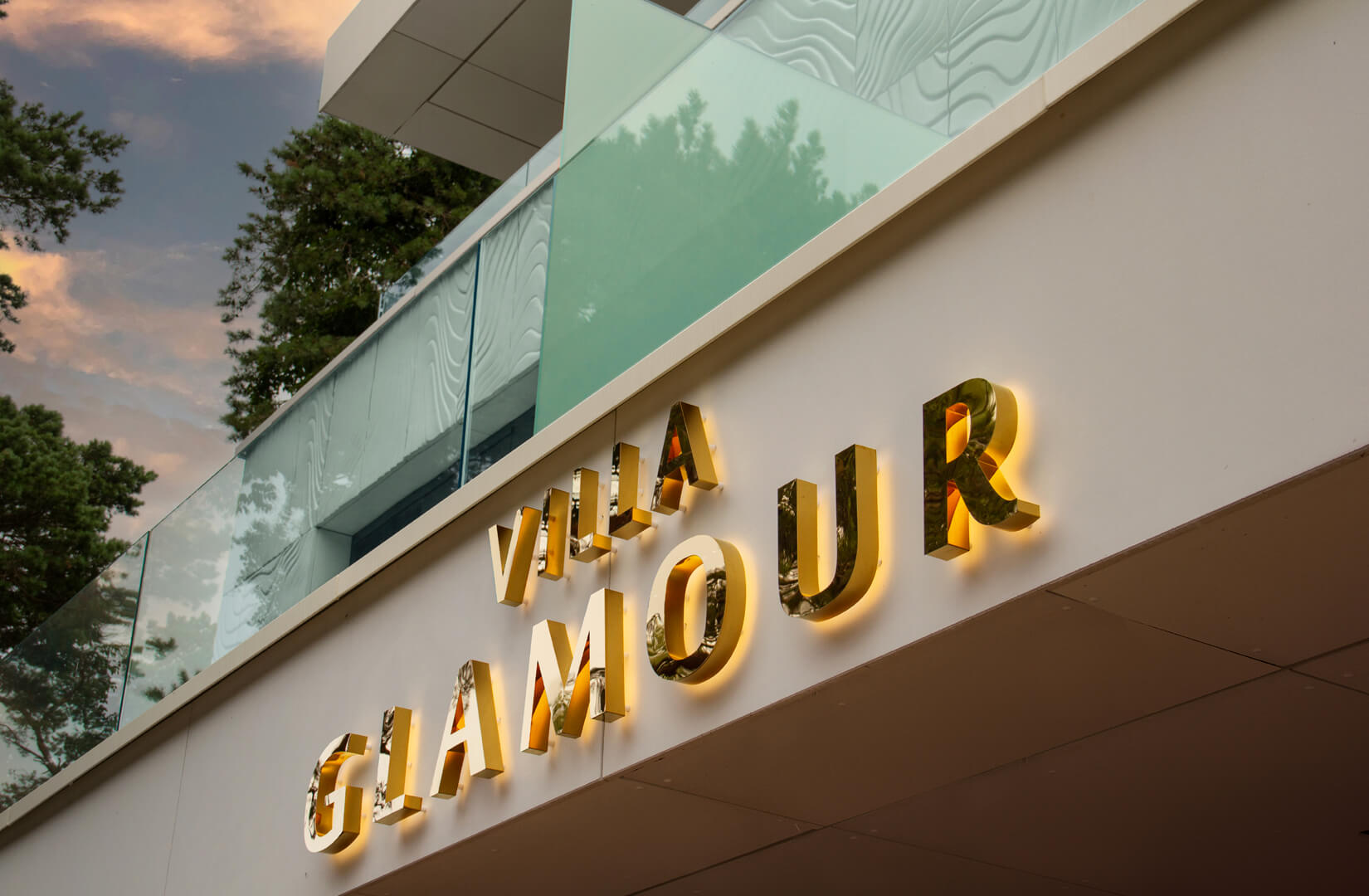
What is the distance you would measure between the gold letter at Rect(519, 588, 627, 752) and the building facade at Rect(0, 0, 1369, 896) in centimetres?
2

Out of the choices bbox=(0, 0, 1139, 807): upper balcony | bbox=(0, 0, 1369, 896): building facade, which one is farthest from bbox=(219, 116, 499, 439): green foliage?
bbox=(0, 0, 1369, 896): building facade

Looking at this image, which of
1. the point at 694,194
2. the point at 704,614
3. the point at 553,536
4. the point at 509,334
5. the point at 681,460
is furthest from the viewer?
the point at 509,334

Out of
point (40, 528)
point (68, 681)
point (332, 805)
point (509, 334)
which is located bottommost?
point (332, 805)

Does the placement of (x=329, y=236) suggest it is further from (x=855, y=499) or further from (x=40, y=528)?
(x=855, y=499)

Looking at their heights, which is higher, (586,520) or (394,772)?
(586,520)

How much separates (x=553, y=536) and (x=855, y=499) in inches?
72.4

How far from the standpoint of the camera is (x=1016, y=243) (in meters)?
4.14

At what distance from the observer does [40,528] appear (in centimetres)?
2517

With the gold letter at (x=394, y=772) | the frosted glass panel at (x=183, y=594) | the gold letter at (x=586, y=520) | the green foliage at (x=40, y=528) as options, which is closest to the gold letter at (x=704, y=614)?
the gold letter at (x=586, y=520)

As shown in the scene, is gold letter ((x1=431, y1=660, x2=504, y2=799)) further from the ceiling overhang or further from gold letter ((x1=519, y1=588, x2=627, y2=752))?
the ceiling overhang

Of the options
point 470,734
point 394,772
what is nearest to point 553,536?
point 470,734

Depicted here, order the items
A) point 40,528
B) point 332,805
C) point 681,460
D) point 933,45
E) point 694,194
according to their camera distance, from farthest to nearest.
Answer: point 40,528, point 332,805, point 694,194, point 681,460, point 933,45

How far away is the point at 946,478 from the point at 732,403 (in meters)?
1.27

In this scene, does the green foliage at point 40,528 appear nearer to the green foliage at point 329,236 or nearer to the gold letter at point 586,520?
the green foliage at point 329,236
